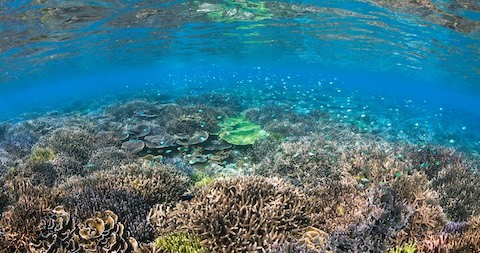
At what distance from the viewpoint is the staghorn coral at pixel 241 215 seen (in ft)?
14.0

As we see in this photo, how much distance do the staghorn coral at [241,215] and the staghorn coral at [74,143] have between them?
713cm

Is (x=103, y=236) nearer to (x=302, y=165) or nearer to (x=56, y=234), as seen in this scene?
(x=56, y=234)

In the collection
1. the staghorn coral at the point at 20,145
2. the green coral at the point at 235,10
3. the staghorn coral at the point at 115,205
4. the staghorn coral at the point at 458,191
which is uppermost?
the green coral at the point at 235,10

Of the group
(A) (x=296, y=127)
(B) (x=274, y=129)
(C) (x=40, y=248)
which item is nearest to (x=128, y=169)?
(C) (x=40, y=248)

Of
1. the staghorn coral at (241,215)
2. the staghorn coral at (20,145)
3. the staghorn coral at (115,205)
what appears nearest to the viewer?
the staghorn coral at (241,215)

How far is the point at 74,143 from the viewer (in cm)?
1152

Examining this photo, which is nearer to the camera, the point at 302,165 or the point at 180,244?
the point at 180,244

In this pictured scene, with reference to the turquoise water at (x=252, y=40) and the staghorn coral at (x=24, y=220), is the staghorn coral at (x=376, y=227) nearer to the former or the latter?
the turquoise water at (x=252, y=40)

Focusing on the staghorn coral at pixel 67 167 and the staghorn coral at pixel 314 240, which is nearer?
the staghorn coral at pixel 314 240

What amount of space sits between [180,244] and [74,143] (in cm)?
915

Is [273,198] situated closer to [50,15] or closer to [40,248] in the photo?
[40,248]

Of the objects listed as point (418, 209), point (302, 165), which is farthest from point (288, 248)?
point (302, 165)

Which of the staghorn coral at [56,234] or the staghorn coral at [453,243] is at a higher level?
the staghorn coral at [453,243]

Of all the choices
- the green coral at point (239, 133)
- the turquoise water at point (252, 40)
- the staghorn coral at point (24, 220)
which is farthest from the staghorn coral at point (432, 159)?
the staghorn coral at point (24, 220)
